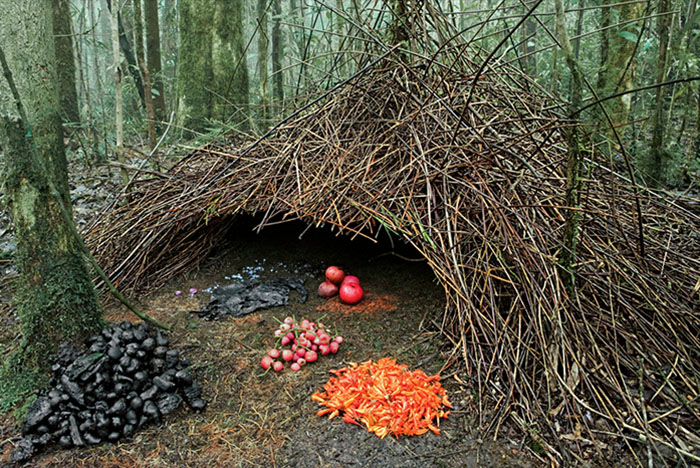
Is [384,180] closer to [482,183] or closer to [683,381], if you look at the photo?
[482,183]

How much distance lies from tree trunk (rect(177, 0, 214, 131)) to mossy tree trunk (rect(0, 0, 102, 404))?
4054 millimetres

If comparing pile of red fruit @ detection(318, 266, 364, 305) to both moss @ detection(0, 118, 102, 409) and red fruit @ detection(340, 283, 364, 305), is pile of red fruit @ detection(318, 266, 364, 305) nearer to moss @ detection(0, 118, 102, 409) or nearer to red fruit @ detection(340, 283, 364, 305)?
red fruit @ detection(340, 283, 364, 305)

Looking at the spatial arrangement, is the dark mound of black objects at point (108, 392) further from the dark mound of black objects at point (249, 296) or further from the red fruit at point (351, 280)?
the red fruit at point (351, 280)

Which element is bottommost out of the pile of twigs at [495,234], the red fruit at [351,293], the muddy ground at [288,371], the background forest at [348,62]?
the muddy ground at [288,371]

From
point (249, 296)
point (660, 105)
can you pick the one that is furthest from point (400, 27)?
point (660, 105)

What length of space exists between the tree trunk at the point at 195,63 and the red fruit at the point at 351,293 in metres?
4.11

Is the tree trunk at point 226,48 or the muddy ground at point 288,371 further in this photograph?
the tree trunk at point 226,48

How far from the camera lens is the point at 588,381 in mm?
2164

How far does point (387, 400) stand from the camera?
7.23 ft

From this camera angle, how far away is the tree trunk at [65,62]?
6574 mm

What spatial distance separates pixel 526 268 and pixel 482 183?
57 centimetres

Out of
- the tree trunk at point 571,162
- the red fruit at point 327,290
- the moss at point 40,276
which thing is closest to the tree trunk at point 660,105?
the tree trunk at point 571,162

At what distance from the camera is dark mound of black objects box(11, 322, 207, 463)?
2107 millimetres

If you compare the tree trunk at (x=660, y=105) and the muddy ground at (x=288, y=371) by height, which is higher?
the tree trunk at (x=660, y=105)
